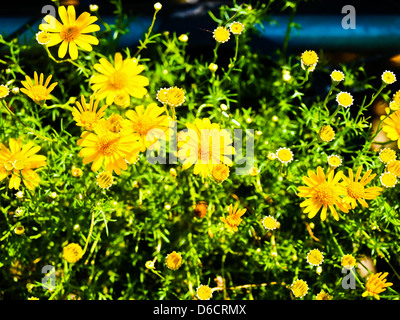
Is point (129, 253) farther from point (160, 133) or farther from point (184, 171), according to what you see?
point (160, 133)

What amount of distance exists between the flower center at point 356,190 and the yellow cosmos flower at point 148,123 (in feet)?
1.87

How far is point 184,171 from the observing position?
147cm

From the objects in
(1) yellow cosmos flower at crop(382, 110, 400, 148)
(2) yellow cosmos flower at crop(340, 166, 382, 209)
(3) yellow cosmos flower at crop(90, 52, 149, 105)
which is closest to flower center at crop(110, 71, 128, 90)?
(3) yellow cosmos flower at crop(90, 52, 149, 105)

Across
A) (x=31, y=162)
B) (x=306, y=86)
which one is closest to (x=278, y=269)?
(x=306, y=86)

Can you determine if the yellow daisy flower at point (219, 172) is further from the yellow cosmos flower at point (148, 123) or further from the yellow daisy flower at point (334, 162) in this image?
the yellow daisy flower at point (334, 162)

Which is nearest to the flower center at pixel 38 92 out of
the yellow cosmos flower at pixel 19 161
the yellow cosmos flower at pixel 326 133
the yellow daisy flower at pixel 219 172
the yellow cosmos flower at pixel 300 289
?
the yellow cosmos flower at pixel 19 161

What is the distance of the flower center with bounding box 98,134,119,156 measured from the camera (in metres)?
1.10

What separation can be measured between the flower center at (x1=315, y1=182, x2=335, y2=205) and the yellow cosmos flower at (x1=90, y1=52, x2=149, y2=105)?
59 cm

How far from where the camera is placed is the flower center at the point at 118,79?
1.17 metres

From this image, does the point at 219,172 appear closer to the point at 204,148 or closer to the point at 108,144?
the point at 204,148

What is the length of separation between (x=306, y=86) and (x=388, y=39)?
572 millimetres

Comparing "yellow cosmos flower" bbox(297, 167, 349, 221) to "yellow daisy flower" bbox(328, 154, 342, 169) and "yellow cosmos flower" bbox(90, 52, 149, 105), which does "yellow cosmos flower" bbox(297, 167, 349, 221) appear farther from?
"yellow cosmos flower" bbox(90, 52, 149, 105)

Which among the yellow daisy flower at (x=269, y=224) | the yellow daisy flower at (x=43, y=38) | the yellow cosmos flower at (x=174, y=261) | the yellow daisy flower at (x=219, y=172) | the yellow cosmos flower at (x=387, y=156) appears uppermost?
the yellow daisy flower at (x=43, y=38)

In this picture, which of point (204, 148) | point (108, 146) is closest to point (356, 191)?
point (204, 148)
